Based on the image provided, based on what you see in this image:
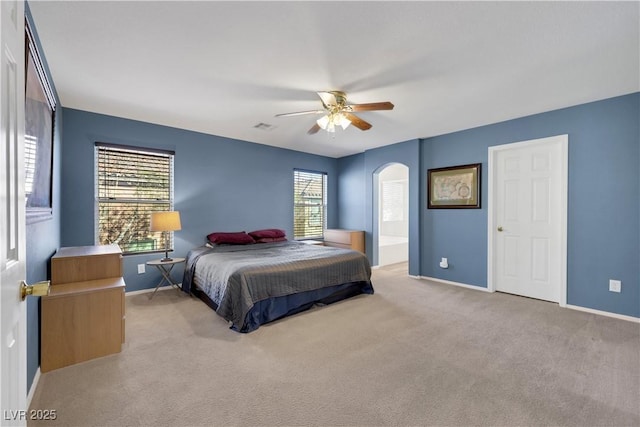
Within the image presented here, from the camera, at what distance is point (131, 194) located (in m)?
4.02

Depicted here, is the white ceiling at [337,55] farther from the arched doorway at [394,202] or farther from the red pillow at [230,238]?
the arched doorway at [394,202]

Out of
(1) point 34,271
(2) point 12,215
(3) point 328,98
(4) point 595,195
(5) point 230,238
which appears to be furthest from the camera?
(5) point 230,238

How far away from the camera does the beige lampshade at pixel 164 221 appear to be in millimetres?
3702

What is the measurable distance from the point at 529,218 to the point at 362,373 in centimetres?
325

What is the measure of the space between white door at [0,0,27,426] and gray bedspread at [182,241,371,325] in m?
1.92

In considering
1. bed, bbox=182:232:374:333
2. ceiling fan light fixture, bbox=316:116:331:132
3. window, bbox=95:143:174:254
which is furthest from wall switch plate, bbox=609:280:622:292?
window, bbox=95:143:174:254

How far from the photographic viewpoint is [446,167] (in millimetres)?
4621

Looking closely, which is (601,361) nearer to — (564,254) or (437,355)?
(437,355)

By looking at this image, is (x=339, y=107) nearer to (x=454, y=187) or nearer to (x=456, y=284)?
(x=454, y=187)

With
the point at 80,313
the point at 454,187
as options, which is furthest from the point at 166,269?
the point at 454,187

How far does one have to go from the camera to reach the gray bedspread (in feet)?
9.37

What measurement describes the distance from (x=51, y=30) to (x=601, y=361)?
4729 mm

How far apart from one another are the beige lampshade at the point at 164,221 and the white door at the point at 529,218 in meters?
4.38

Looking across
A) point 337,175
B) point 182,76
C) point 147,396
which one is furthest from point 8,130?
point 337,175
